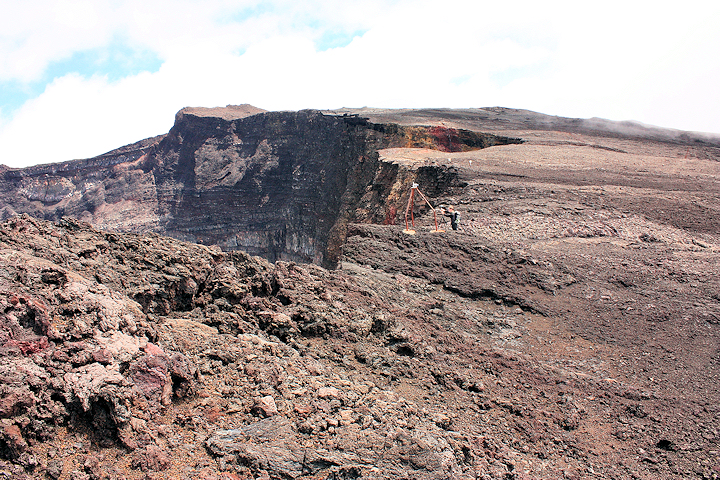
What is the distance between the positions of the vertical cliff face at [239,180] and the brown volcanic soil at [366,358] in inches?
513

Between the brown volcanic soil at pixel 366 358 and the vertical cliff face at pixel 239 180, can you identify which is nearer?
the brown volcanic soil at pixel 366 358

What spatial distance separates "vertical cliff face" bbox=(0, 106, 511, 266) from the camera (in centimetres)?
2494

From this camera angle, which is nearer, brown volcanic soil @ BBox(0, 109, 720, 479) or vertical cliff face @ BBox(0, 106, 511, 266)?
brown volcanic soil @ BBox(0, 109, 720, 479)

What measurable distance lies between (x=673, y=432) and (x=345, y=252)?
653 cm

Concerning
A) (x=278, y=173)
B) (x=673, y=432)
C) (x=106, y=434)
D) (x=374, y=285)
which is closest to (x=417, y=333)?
(x=374, y=285)

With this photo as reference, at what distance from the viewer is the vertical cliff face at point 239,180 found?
24.9 m

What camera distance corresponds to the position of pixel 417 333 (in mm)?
7344

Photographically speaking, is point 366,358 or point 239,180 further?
point 239,180

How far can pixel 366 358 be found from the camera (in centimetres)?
613

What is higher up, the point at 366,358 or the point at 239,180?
the point at 239,180

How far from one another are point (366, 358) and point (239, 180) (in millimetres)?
32576

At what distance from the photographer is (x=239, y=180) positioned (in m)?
36.8

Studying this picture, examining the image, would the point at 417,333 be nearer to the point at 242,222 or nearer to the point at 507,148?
the point at 507,148

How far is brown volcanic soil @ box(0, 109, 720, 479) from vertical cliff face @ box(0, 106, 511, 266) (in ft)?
42.8
